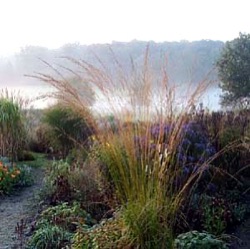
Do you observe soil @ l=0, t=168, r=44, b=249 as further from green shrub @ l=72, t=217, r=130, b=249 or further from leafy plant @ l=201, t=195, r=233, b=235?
leafy plant @ l=201, t=195, r=233, b=235

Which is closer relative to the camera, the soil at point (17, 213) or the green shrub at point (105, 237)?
the green shrub at point (105, 237)

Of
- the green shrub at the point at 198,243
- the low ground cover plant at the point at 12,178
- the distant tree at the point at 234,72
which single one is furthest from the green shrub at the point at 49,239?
the distant tree at the point at 234,72

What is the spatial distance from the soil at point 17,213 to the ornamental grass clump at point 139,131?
1.21 metres

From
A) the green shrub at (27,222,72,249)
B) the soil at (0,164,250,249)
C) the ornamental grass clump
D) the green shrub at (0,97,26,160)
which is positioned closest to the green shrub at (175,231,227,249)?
the ornamental grass clump

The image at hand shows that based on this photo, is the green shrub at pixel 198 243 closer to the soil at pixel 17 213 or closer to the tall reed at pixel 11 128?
the soil at pixel 17 213

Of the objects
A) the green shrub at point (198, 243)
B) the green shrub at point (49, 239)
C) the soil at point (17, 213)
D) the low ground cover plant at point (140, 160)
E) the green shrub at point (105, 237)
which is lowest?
the soil at point (17, 213)

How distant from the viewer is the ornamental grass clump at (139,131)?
331 cm

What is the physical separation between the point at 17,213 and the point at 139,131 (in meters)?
2.23

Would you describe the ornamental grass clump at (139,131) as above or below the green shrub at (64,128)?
above

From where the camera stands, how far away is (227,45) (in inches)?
559

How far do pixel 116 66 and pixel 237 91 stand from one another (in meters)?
10.6

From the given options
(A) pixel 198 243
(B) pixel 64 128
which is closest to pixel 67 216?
(A) pixel 198 243

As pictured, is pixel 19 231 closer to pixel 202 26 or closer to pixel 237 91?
pixel 202 26

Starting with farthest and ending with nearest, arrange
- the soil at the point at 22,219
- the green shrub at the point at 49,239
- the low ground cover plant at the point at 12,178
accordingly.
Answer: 1. the low ground cover plant at the point at 12,178
2. the soil at the point at 22,219
3. the green shrub at the point at 49,239
